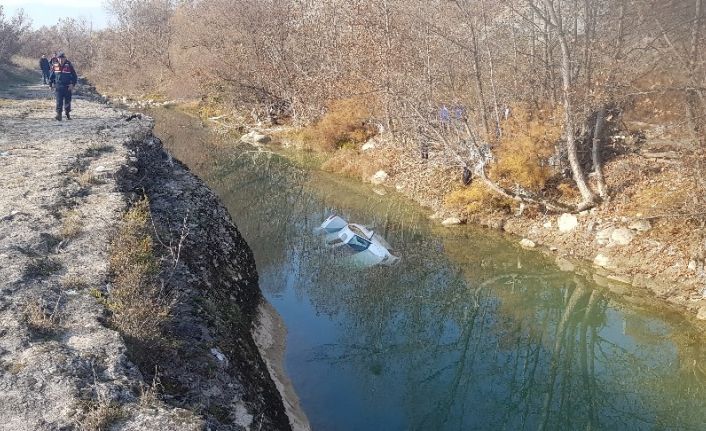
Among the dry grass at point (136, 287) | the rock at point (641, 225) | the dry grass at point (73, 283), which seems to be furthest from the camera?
the rock at point (641, 225)

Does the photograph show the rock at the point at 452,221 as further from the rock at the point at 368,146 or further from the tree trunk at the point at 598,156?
the rock at the point at 368,146

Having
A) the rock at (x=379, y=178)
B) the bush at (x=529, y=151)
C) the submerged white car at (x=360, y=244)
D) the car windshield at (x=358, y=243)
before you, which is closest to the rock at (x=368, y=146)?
the rock at (x=379, y=178)

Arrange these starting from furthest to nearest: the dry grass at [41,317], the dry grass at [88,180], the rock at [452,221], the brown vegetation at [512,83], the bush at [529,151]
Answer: the rock at [452,221], the bush at [529,151], the brown vegetation at [512,83], the dry grass at [88,180], the dry grass at [41,317]

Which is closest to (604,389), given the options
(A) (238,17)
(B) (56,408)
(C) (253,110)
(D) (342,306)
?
(D) (342,306)

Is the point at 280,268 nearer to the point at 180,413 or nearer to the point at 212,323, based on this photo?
the point at 212,323

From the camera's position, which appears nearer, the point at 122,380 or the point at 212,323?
the point at 122,380

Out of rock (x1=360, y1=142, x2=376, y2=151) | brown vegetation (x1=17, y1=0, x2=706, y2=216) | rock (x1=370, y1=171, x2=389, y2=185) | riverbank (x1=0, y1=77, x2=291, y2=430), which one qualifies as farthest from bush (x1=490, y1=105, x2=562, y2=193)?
riverbank (x1=0, y1=77, x2=291, y2=430)

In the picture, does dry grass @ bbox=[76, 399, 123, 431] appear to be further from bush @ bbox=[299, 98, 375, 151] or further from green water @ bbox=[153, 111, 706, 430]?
bush @ bbox=[299, 98, 375, 151]
